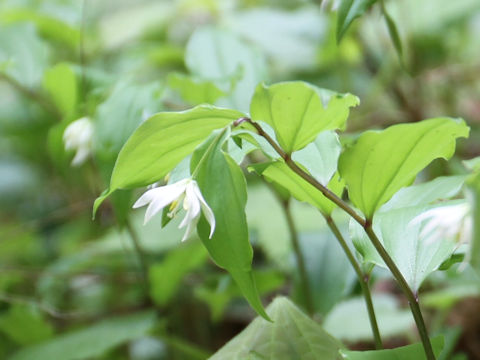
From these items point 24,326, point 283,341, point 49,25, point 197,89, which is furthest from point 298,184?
point 49,25

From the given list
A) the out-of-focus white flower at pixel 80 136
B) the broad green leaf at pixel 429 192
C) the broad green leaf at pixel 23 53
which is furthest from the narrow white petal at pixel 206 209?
the broad green leaf at pixel 23 53

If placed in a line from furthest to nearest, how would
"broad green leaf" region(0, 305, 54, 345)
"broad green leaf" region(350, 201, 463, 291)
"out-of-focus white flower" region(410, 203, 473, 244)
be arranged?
"broad green leaf" region(0, 305, 54, 345), "broad green leaf" region(350, 201, 463, 291), "out-of-focus white flower" region(410, 203, 473, 244)

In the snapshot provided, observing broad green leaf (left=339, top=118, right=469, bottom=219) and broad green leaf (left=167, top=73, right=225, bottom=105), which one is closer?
broad green leaf (left=339, top=118, right=469, bottom=219)

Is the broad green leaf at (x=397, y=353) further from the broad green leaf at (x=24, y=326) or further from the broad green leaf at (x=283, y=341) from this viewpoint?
the broad green leaf at (x=24, y=326)

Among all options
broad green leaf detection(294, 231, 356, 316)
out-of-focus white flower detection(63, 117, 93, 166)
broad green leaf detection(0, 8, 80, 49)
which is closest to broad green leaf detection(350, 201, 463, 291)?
broad green leaf detection(294, 231, 356, 316)

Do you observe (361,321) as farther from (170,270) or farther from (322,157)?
(322,157)

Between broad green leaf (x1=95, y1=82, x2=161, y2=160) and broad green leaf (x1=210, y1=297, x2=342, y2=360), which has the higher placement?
broad green leaf (x1=95, y1=82, x2=161, y2=160)

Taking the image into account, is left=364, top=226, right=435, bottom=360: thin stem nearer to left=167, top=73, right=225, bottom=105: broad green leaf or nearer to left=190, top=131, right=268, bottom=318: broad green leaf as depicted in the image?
left=190, top=131, right=268, bottom=318: broad green leaf

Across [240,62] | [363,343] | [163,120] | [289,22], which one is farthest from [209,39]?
[289,22]
